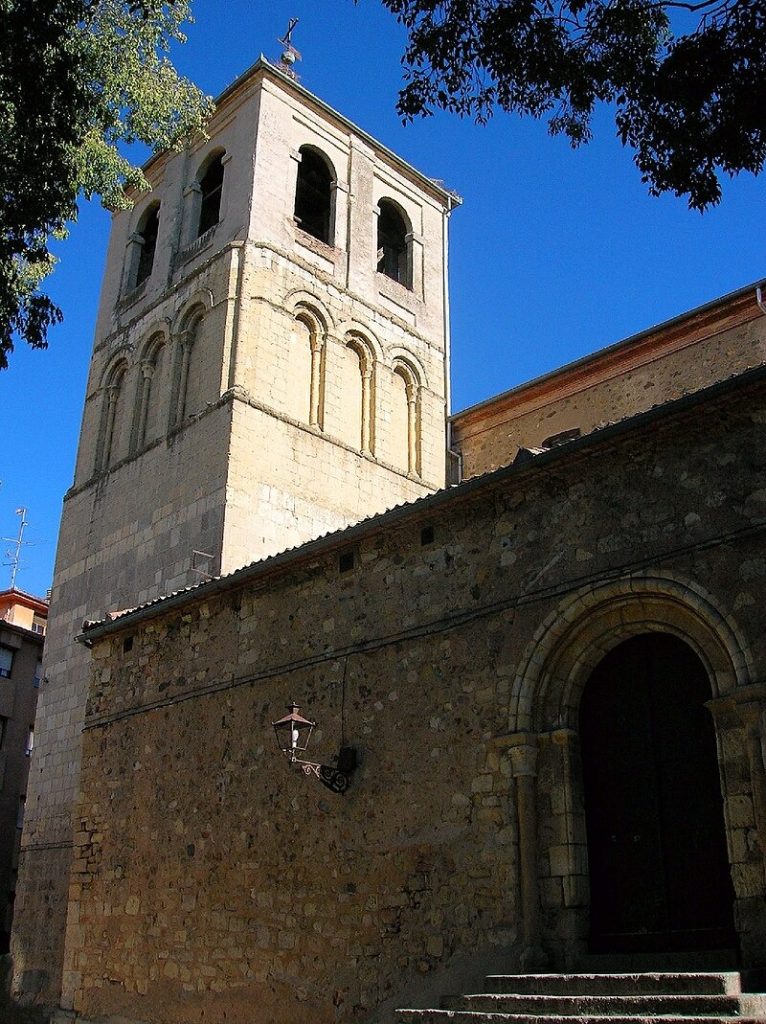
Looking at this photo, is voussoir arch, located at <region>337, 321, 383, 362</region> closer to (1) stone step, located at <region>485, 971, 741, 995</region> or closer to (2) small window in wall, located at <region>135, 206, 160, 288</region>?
(2) small window in wall, located at <region>135, 206, 160, 288</region>

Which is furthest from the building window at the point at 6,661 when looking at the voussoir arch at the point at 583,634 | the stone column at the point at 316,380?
the voussoir arch at the point at 583,634

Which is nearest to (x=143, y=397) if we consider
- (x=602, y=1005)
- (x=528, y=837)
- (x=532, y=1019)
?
(x=528, y=837)

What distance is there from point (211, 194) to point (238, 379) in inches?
238

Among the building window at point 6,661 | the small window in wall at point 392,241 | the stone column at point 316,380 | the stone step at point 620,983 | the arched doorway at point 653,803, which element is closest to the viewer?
the stone step at point 620,983

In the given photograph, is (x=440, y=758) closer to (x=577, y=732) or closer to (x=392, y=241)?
(x=577, y=732)

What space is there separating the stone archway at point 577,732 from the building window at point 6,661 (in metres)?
19.0

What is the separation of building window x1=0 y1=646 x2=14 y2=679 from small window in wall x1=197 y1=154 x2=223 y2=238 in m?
11.0

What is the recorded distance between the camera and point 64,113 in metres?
9.32

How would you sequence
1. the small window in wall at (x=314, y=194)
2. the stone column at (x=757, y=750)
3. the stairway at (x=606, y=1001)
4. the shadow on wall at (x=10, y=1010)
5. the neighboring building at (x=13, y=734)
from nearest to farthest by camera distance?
the stairway at (x=606, y=1001), the stone column at (x=757, y=750), the shadow on wall at (x=10, y=1010), the small window in wall at (x=314, y=194), the neighboring building at (x=13, y=734)

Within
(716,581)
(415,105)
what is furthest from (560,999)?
(415,105)

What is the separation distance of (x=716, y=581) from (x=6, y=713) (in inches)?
803

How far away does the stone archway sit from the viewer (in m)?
7.09

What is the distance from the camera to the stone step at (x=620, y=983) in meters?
5.93

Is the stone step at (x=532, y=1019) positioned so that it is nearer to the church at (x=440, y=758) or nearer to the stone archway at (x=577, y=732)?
the church at (x=440, y=758)
